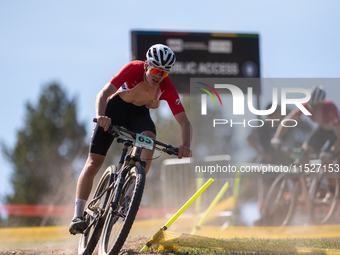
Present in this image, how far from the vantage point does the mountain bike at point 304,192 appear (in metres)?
8.72

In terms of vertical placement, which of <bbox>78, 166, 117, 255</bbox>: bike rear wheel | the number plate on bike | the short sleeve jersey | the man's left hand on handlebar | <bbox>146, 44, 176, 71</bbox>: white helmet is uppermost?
<bbox>146, 44, 176, 71</bbox>: white helmet

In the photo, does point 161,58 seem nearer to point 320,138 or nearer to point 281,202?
point 320,138

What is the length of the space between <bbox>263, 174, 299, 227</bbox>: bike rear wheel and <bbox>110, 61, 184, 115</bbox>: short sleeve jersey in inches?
200

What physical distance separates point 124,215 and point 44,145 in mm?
46167

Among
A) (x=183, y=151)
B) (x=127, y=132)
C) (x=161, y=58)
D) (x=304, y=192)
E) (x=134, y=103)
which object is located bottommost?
(x=304, y=192)

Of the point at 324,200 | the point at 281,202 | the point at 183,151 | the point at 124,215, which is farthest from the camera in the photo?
the point at 281,202

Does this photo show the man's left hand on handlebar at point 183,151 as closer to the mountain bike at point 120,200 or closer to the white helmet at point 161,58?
the mountain bike at point 120,200

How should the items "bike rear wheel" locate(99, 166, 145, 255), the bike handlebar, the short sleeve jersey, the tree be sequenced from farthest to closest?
1. the tree
2. the short sleeve jersey
3. the bike handlebar
4. "bike rear wheel" locate(99, 166, 145, 255)

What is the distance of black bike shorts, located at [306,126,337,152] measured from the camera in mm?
8797

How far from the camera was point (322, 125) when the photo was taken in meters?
8.88

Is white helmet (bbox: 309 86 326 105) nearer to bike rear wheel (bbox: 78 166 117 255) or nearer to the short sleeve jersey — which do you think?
the short sleeve jersey

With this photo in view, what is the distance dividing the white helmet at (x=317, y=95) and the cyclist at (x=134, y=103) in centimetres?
497

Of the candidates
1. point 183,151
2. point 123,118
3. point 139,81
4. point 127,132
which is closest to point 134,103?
point 123,118

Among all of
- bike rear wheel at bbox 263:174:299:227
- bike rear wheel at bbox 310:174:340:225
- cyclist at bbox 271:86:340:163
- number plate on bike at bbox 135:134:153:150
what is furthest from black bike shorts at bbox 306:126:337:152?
number plate on bike at bbox 135:134:153:150
